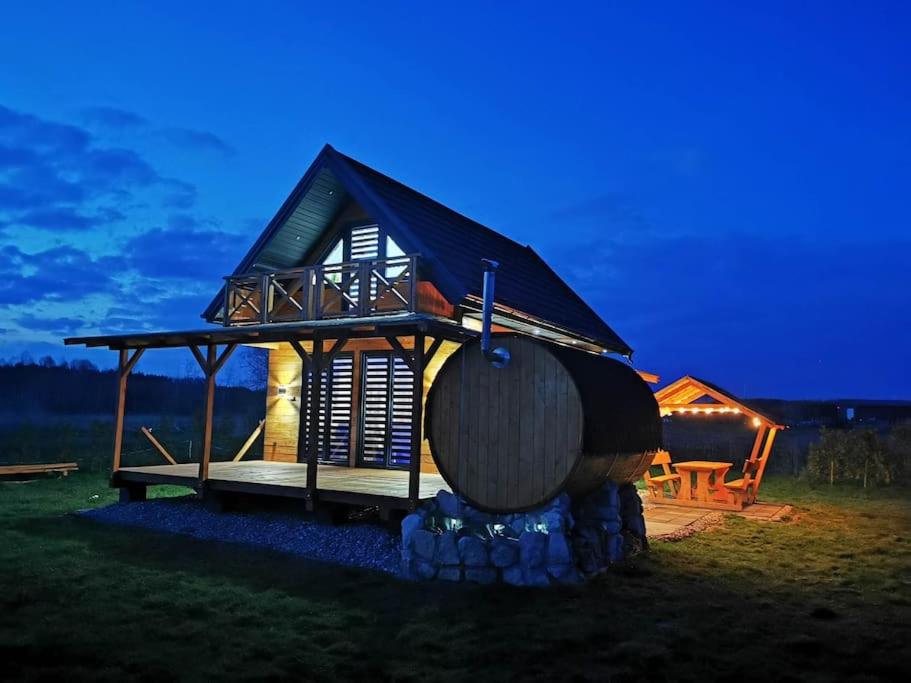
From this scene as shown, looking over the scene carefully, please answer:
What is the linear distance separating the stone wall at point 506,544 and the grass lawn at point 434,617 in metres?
0.32

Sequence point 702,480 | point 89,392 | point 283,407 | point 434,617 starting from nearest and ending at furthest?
point 434,617, point 702,480, point 283,407, point 89,392

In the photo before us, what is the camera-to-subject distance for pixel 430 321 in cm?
956

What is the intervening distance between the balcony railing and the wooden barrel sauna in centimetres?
314

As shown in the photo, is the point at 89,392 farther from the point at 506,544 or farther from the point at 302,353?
the point at 506,544

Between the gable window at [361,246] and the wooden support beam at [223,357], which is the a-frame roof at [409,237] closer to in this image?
the gable window at [361,246]

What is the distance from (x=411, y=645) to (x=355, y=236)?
1047 centimetres

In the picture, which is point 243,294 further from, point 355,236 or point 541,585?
point 541,585

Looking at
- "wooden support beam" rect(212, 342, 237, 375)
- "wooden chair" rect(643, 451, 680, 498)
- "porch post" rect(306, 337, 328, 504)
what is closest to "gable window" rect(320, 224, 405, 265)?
"wooden support beam" rect(212, 342, 237, 375)

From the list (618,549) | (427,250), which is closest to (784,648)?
(618,549)

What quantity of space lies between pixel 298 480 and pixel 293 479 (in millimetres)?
183

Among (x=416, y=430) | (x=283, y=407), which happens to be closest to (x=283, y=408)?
(x=283, y=407)

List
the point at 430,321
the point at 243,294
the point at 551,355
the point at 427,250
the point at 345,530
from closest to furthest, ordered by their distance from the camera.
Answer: the point at 551,355 → the point at 430,321 → the point at 345,530 → the point at 427,250 → the point at 243,294

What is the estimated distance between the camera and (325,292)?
46.0ft

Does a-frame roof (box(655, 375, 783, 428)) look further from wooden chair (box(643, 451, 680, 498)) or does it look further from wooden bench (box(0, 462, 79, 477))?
wooden bench (box(0, 462, 79, 477))
